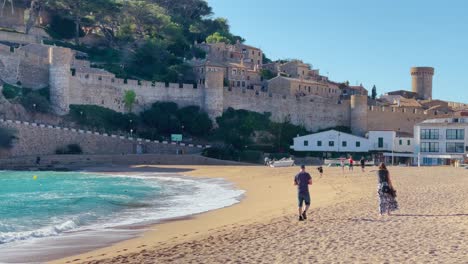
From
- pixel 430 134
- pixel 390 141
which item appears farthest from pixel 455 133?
pixel 390 141

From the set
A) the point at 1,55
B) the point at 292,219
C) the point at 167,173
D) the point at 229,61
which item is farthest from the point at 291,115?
the point at 292,219

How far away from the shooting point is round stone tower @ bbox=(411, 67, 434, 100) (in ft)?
240

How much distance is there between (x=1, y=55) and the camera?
41062 millimetres

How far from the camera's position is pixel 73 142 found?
130 feet

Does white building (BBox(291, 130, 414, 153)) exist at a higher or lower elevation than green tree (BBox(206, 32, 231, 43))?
lower

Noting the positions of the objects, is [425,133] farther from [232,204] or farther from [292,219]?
[292,219]

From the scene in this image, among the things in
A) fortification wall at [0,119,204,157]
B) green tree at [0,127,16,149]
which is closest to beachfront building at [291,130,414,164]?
fortification wall at [0,119,204,157]

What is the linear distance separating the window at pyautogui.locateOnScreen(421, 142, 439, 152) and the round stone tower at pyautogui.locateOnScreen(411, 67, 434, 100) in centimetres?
3252

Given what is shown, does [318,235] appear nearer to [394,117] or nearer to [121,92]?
[121,92]

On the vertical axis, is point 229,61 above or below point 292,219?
above

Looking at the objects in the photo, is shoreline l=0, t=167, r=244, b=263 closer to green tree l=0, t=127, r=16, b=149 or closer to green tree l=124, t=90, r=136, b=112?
green tree l=0, t=127, r=16, b=149

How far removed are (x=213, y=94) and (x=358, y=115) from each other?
12581 millimetres

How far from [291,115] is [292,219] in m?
36.9

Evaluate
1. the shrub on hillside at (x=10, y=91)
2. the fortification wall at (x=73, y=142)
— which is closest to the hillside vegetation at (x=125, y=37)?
the fortification wall at (x=73, y=142)
